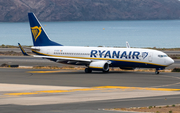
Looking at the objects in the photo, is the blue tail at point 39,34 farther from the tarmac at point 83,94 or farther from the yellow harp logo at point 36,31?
the tarmac at point 83,94

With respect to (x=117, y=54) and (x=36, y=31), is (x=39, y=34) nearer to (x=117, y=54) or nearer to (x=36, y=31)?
(x=36, y=31)

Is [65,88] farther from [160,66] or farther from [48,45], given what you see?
[48,45]

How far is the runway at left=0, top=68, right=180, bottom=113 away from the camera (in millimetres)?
25562

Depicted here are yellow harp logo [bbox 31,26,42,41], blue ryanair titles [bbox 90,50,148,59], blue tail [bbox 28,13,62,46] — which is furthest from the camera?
yellow harp logo [bbox 31,26,42,41]

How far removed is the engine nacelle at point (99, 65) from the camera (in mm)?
52469

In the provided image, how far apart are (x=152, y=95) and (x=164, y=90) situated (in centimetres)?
387

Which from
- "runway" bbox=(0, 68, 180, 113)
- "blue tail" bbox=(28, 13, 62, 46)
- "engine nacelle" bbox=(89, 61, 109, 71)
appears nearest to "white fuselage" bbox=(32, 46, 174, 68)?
"engine nacelle" bbox=(89, 61, 109, 71)

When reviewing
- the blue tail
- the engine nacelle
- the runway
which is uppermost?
the blue tail

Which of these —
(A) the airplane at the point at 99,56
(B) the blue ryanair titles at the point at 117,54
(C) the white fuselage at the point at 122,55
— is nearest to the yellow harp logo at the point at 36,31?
(A) the airplane at the point at 99,56

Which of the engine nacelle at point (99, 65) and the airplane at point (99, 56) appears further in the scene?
the engine nacelle at point (99, 65)

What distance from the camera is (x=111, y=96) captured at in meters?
31.0

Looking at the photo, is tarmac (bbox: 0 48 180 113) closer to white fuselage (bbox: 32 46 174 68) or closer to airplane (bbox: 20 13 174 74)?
white fuselage (bbox: 32 46 174 68)

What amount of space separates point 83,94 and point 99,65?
20.5 metres

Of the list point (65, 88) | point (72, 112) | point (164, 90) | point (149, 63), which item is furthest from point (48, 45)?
point (72, 112)
